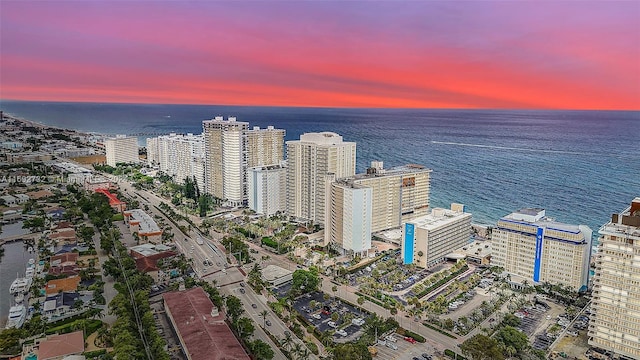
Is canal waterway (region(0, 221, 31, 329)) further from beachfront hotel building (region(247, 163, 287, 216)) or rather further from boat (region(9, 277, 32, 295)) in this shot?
beachfront hotel building (region(247, 163, 287, 216))

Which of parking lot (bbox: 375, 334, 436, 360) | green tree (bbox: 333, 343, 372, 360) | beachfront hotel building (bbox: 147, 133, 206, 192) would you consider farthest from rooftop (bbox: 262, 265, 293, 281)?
beachfront hotel building (bbox: 147, 133, 206, 192)

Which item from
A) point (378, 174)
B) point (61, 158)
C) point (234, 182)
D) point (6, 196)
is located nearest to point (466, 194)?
point (378, 174)

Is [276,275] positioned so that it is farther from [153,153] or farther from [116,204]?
[153,153]

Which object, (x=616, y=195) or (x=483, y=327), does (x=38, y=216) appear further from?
(x=616, y=195)

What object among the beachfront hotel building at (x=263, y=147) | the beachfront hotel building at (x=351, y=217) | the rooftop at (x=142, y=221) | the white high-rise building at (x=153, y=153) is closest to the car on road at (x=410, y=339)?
the beachfront hotel building at (x=351, y=217)

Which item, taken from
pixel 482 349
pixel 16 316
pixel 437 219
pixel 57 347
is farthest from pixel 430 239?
pixel 16 316
